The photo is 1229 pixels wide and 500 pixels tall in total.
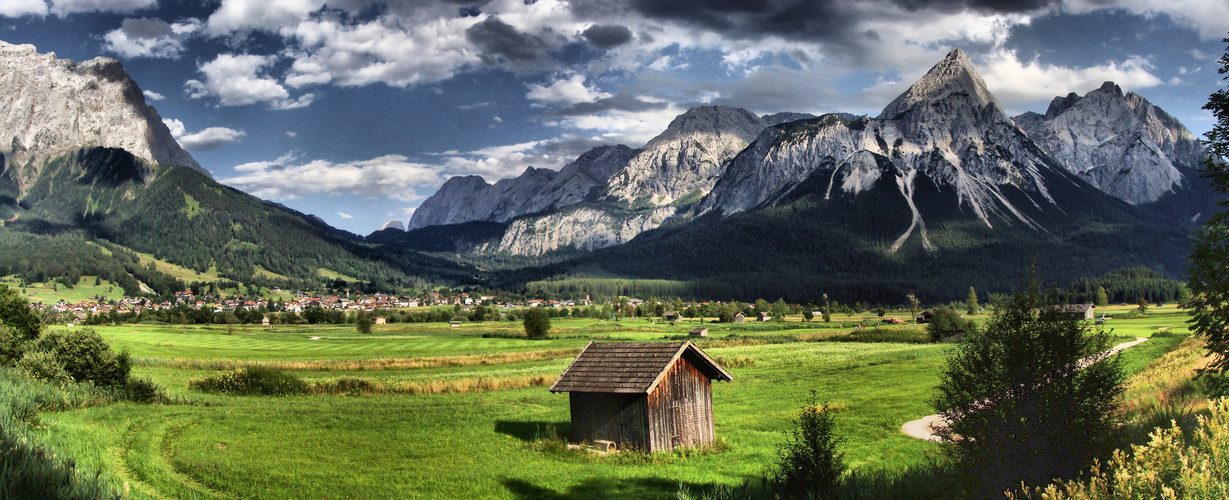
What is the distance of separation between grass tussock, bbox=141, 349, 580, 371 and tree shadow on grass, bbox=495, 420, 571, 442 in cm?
3111

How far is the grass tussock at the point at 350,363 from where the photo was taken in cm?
5881

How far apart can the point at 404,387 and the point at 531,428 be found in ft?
52.9

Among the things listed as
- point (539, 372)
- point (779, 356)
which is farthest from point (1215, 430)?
point (779, 356)

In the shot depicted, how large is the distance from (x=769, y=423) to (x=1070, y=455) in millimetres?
22258

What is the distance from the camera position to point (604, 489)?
20000mm

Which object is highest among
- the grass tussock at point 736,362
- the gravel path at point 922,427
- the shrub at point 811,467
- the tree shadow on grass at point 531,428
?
the shrub at point 811,467

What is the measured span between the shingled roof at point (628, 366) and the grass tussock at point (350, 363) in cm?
3740

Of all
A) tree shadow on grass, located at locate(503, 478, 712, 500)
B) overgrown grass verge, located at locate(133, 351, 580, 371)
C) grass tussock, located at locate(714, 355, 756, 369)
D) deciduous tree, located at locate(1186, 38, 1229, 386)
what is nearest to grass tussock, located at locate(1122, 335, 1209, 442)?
deciduous tree, located at locate(1186, 38, 1229, 386)

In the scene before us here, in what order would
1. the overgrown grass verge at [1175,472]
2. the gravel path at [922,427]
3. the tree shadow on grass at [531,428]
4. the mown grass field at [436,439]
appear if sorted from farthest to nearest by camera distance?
the tree shadow on grass at [531,428], the gravel path at [922,427], the mown grass field at [436,439], the overgrown grass verge at [1175,472]

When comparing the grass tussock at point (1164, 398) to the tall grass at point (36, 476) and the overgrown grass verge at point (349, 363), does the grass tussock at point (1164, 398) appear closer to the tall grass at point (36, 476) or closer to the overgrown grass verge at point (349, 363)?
the tall grass at point (36, 476)

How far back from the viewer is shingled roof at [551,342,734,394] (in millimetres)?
24953

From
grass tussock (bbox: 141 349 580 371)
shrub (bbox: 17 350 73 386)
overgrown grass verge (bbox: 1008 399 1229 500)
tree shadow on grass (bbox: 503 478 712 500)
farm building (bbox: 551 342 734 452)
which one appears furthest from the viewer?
grass tussock (bbox: 141 349 580 371)

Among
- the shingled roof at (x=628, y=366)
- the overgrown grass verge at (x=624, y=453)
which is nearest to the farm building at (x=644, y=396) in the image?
the shingled roof at (x=628, y=366)

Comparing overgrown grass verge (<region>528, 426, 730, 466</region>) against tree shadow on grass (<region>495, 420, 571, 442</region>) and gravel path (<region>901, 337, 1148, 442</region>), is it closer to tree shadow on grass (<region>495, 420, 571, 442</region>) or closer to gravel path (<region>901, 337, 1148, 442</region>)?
tree shadow on grass (<region>495, 420, 571, 442</region>)
